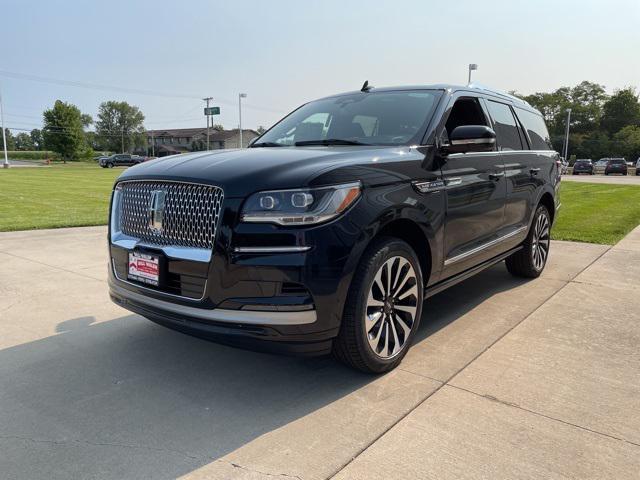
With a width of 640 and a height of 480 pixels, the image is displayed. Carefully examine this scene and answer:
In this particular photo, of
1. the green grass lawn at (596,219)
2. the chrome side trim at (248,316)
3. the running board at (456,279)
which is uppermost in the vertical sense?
the chrome side trim at (248,316)

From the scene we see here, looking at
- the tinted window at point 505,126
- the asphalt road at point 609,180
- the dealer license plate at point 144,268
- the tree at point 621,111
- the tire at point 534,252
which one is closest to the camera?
the dealer license plate at point 144,268

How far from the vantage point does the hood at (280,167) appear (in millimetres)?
2654

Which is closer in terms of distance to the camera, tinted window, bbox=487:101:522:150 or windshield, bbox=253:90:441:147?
windshield, bbox=253:90:441:147

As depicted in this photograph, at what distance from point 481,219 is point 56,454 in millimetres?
3273

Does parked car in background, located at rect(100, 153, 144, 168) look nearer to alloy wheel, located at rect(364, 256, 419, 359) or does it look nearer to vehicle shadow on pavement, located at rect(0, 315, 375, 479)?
vehicle shadow on pavement, located at rect(0, 315, 375, 479)

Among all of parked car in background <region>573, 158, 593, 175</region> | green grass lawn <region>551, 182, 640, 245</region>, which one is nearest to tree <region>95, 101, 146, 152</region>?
parked car in background <region>573, 158, 593, 175</region>

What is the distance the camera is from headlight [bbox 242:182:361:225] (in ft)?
8.46

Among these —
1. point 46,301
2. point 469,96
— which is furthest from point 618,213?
point 46,301

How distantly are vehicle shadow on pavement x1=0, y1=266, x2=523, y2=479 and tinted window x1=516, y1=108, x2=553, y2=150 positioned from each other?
265 cm

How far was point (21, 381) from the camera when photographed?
3.11m

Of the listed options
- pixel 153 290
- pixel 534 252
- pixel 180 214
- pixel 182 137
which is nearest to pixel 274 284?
pixel 180 214

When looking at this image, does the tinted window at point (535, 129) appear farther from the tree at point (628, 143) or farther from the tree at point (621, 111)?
the tree at point (621, 111)

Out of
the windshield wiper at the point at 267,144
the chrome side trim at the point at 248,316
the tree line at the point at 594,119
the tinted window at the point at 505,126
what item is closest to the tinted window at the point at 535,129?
the tinted window at the point at 505,126

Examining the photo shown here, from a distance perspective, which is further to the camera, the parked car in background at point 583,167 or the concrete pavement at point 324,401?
the parked car in background at point 583,167
